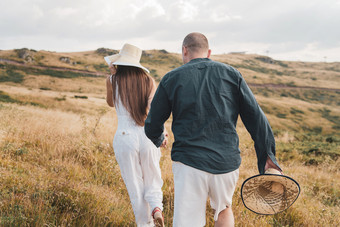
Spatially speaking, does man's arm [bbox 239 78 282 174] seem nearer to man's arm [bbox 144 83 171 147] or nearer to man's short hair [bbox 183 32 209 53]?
man's short hair [bbox 183 32 209 53]

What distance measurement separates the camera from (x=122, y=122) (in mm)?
3014

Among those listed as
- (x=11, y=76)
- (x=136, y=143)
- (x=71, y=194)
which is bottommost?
(x=11, y=76)

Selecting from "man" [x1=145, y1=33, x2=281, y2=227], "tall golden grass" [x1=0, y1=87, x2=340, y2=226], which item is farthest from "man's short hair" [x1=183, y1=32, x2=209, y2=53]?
"tall golden grass" [x1=0, y1=87, x2=340, y2=226]

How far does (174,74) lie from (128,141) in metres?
1.14

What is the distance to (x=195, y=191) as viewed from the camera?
7.13 feet

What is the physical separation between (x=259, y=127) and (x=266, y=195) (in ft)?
2.23

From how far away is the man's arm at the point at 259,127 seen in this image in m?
2.20

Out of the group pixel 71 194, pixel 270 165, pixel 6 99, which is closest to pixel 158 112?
pixel 270 165

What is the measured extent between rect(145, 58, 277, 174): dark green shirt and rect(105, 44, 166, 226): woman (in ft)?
2.61

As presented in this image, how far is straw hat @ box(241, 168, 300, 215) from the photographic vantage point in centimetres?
215

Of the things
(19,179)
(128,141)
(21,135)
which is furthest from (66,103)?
(128,141)

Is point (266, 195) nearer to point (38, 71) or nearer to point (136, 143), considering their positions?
point (136, 143)

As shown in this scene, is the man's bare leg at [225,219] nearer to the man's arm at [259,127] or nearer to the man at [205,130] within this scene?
the man at [205,130]

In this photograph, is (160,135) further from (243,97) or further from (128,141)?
(243,97)
